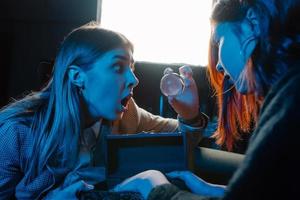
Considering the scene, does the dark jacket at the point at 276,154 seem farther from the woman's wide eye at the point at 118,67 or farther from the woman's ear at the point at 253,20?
the woman's wide eye at the point at 118,67

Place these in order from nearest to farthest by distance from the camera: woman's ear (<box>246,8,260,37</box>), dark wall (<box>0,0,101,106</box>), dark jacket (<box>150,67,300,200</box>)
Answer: dark jacket (<box>150,67,300,200</box>) < woman's ear (<box>246,8,260,37</box>) < dark wall (<box>0,0,101,106</box>)

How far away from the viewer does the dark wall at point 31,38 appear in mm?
2451

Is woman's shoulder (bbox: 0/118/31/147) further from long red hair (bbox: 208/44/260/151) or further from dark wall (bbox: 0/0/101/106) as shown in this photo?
dark wall (bbox: 0/0/101/106)

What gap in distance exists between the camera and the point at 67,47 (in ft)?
4.96

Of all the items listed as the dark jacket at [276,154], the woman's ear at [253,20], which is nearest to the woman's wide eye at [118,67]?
the woman's ear at [253,20]

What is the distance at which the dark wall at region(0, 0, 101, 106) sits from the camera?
245 centimetres

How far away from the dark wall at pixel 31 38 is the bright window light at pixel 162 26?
1.39ft

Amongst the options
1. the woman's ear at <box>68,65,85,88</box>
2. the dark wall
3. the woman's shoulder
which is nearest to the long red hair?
the woman's ear at <box>68,65,85,88</box>

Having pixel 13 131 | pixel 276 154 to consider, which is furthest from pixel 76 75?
pixel 276 154

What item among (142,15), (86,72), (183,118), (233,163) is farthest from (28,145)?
(142,15)

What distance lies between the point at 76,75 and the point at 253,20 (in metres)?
0.83

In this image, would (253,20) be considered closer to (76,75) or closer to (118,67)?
(118,67)

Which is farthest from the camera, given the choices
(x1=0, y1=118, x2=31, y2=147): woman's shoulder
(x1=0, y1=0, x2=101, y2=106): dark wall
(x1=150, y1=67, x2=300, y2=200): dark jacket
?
(x1=0, y1=0, x2=101, y2=106): dark wall

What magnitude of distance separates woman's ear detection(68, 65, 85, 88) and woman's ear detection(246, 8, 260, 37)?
2.60ft
